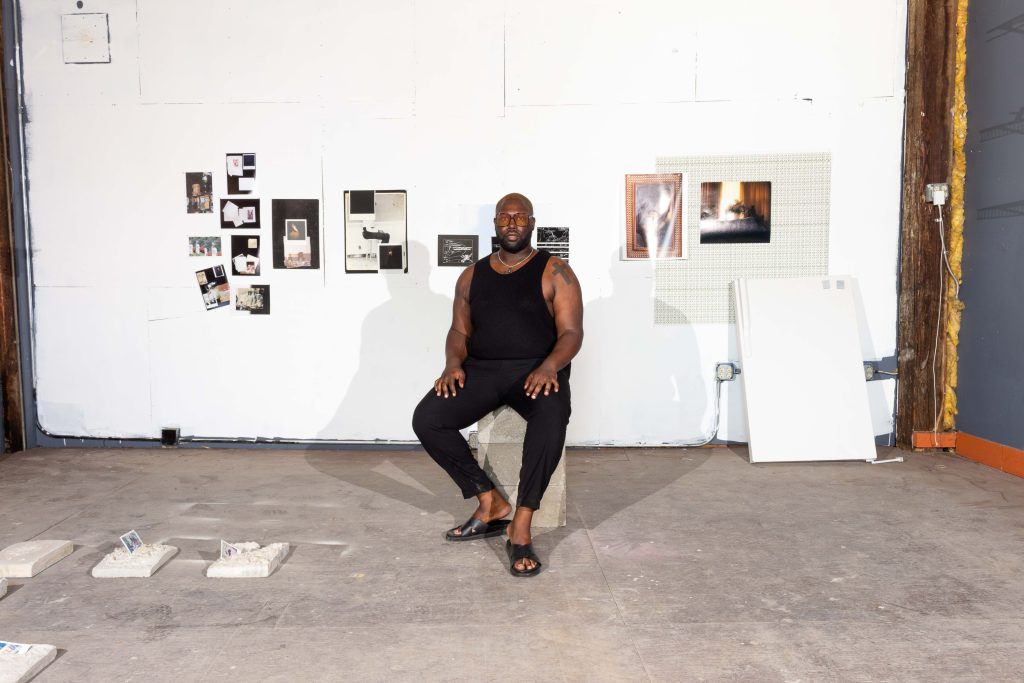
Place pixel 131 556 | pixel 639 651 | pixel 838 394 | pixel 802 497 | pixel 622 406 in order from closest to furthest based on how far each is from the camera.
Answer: pixel 639 651
pixel 131 556
pixel 802 497
pixel 838 394
pixel 622 406

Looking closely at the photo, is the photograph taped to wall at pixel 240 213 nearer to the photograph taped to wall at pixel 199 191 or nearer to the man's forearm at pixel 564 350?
the photograph taped to wall at pixel 199 191

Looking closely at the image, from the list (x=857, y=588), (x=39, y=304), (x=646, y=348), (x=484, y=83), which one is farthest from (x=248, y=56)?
(x=857, y=588)

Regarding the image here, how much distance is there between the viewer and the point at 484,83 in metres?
4.52

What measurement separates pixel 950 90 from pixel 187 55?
456 cm

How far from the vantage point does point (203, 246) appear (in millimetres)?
4641

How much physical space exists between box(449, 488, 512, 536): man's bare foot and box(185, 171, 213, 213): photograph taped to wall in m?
2.76

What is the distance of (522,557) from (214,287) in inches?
117

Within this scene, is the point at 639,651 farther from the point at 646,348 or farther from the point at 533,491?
the point at 646,348

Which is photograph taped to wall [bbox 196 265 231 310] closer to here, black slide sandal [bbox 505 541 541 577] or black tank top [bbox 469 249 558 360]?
black tank top [bbox 469 249 558 360]

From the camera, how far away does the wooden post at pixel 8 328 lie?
460 centimetres

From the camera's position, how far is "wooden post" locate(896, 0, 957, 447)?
4.39m

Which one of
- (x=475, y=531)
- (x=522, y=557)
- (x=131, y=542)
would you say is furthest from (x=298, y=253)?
(x=522, y=557)

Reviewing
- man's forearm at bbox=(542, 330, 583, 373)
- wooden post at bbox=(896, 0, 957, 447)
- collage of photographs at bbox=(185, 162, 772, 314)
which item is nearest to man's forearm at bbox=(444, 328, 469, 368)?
man's forearm at bbox=(542, 330, 583, 373)

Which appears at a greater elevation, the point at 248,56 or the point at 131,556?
the point at 248,56
